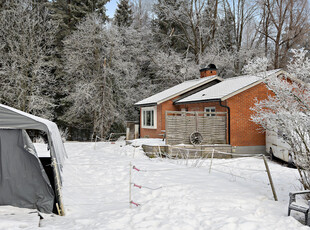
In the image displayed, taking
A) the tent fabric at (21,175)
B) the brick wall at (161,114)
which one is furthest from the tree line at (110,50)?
the tent fabric at (21,175)

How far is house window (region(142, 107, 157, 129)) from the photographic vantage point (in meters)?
21.1

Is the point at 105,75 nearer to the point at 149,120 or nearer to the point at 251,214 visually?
the point at 149,120

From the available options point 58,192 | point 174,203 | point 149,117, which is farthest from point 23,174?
point 149,117

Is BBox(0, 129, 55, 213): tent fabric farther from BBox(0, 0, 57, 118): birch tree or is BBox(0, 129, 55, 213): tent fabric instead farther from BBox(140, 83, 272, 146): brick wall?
BBox(0, 0, 57, 118): birch tree

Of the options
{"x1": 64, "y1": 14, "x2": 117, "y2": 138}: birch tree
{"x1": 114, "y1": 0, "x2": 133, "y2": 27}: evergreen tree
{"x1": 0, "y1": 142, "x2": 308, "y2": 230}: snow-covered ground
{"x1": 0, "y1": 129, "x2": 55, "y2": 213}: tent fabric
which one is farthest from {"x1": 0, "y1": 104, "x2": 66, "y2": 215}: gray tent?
{"x1": 114, "y1": 0, "x2": 133, "y2": 27}: evergreen tree

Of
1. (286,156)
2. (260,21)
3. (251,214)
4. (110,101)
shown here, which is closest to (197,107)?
(286,156)

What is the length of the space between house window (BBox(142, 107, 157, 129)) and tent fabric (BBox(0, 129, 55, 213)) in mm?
14493

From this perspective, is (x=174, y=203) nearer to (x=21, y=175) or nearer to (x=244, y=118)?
(x=21, y=175)

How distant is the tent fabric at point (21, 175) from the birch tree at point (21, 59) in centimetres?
1702

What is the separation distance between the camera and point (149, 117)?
22141 millimetres

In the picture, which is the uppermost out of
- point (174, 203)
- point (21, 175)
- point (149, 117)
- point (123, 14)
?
point (123, 14)

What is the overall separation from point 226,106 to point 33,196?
38.1ft

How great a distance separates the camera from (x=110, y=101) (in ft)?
84.1

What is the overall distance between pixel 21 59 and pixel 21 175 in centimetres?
1814
